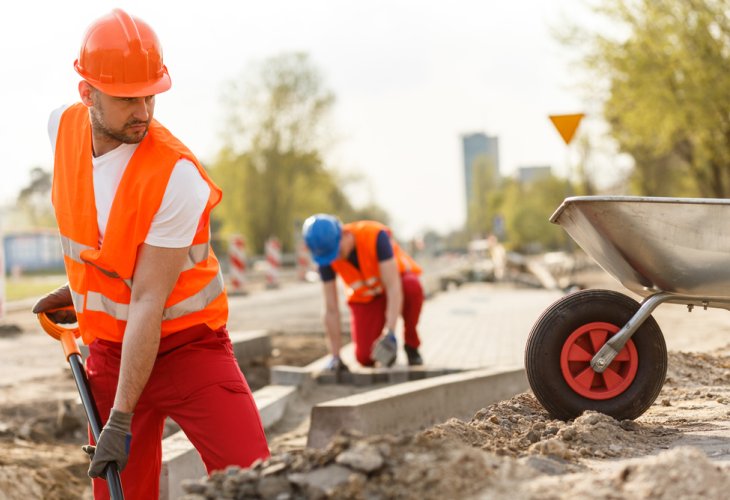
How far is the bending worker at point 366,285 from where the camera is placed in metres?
7.59

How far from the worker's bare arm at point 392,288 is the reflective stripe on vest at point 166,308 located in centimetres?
436

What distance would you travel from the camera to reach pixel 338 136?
49344 mm

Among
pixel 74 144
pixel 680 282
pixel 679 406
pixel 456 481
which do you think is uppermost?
pixel 74 144

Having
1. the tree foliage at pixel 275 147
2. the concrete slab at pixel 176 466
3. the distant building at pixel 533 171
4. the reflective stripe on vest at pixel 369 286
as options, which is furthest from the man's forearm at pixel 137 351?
the tree foliage at pixel 275 147

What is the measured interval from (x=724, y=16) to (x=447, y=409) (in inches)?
608

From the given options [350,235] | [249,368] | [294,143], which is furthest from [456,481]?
[294,143]

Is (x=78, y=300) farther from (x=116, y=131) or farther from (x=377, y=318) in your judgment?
(x=377, y=318)

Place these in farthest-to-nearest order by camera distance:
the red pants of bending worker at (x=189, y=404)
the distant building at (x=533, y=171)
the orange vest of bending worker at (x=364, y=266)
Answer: the distant building at (x=533, y=171)
the orange vest of bending worker at (x=364, y=266)
the red pants of bending worker at (x=189, y=404)

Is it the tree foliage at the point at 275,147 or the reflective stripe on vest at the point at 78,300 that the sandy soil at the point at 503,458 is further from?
the tree foliage at the point at 275,147

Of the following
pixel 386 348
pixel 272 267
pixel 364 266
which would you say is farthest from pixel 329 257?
pixel 272 267

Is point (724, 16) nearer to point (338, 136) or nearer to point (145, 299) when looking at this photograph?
point (145, 299)

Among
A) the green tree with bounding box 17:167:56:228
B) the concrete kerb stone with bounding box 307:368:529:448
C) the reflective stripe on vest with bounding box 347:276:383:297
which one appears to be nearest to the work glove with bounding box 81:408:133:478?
the concrete kerb stone with bounding box 307:368:529:448

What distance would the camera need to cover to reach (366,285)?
8078 mm

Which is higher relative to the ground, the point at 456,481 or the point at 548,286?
the point at 456,481
